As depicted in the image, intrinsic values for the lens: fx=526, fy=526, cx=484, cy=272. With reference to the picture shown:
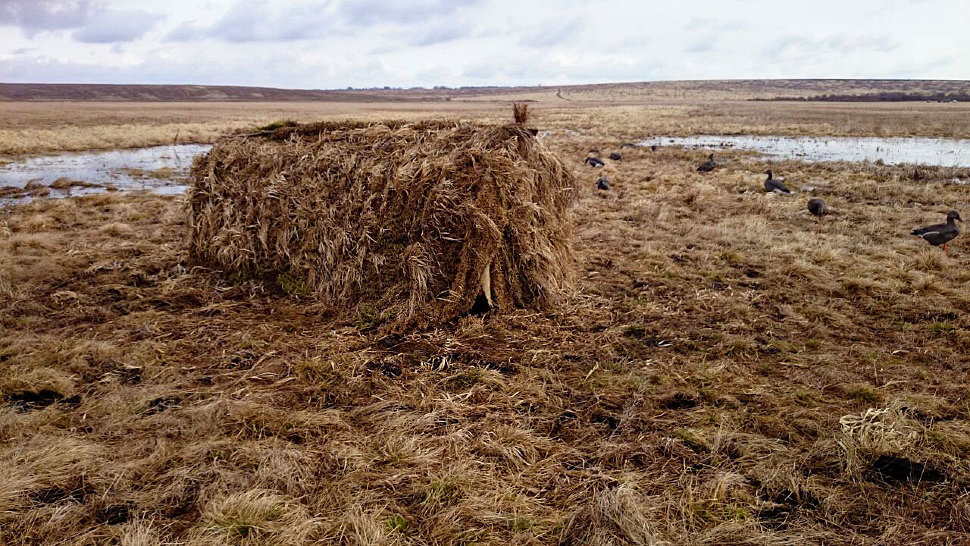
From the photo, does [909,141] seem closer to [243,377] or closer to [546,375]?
[546,375]

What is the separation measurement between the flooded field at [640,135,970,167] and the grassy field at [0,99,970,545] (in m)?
15.2

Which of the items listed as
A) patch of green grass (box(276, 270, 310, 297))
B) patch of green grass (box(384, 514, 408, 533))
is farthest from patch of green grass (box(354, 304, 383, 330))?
patch of green grass (box(384, 514, 408, 533))

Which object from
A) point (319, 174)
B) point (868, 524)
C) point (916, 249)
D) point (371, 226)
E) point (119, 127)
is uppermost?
point (119, 127)

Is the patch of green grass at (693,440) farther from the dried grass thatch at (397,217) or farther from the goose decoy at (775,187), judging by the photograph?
the goose decoy at (775,187)

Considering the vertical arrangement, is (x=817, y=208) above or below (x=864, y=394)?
above

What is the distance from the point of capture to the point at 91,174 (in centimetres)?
1964

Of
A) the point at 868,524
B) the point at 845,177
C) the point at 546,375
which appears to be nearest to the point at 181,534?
the point at 546,375

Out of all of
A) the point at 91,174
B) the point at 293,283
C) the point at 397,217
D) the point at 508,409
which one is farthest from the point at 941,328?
the point at 91,174

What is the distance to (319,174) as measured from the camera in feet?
24.5

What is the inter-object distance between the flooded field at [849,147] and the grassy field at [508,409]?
49.9 feet

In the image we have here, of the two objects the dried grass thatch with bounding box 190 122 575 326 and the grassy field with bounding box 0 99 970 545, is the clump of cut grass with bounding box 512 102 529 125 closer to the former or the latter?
the dried grass thatch with bounding box 190 122 575 326

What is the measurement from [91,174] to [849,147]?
33450mm

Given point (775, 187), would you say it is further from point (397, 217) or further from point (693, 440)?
point (693, 440)

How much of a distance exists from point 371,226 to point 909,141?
33.0 m
